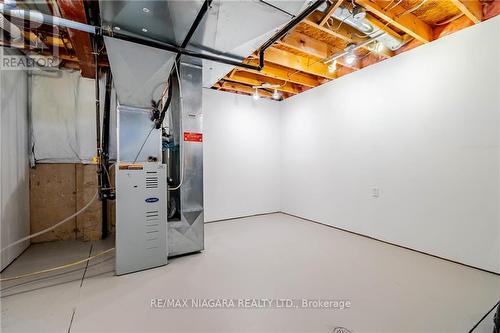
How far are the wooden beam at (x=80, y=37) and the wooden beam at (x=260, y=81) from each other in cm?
208

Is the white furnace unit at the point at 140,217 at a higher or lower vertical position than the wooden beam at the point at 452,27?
lower

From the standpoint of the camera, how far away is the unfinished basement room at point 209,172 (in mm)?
1607

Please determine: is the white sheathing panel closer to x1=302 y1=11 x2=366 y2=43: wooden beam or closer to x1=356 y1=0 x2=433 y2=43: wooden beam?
x1=302 y1=11 x2=366 y2=43: wooden beam

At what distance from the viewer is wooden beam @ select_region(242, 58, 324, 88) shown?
12.2ft

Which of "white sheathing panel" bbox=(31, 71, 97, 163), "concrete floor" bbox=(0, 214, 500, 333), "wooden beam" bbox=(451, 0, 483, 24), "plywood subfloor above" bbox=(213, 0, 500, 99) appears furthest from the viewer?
"white sheathing panel" bbox=(31, 71, 97, 163)

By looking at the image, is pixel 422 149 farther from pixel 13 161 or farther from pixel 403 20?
pixel 13 161

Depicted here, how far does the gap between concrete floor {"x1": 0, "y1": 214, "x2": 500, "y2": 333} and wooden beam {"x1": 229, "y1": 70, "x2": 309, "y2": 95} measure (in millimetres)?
2900

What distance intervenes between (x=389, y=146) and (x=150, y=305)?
11.2 feet

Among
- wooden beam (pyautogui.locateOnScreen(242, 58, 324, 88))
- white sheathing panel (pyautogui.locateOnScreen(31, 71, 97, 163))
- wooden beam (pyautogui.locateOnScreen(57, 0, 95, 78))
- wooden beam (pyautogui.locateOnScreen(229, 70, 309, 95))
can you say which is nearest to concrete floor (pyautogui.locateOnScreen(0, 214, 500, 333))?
white sheathing panel (pyautogui.locateOnScreen(31, 71, 97, 163))

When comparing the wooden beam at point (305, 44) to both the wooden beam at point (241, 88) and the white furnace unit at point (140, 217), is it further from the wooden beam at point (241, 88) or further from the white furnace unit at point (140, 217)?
the white furnace unit at point (140, 217)

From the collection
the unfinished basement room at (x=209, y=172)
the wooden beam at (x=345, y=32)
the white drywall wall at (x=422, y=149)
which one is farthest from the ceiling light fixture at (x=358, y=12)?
the white drywall wall at (x=422, y=149)

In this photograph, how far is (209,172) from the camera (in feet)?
14.0

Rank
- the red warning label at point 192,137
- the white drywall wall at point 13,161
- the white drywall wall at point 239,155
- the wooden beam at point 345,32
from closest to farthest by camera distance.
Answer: the white drywall wall at point 13,161 < the wooden beam at point 345,32 < the red warning label at point 192,137 < the white drywall wall at point 239,155

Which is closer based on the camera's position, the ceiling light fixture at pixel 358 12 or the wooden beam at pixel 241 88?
the ceiling light fixture at pixel 358 12
